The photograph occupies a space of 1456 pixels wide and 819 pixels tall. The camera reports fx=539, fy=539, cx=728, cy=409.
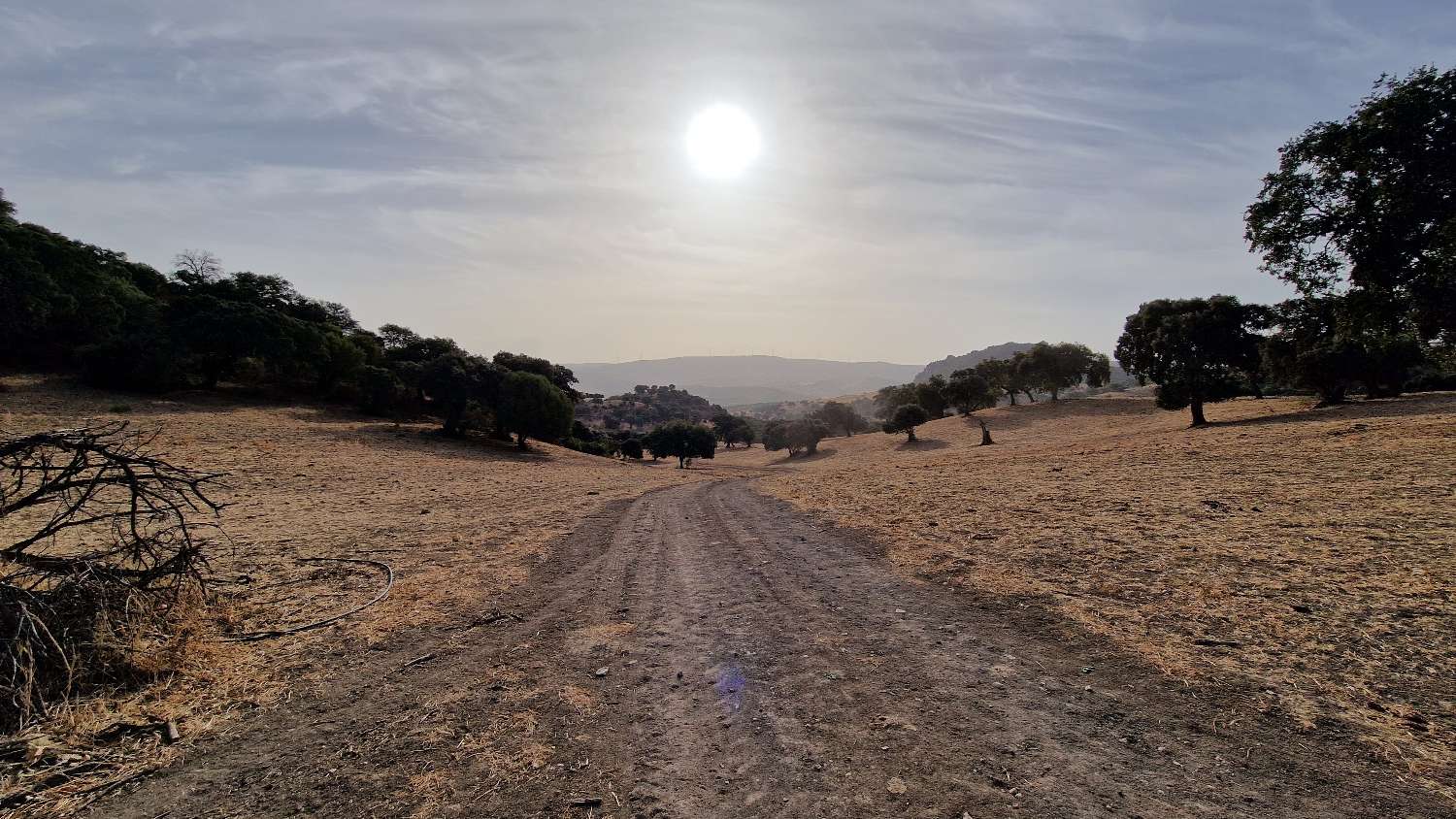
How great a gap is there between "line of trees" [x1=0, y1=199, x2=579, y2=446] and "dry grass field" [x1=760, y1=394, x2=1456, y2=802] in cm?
3433

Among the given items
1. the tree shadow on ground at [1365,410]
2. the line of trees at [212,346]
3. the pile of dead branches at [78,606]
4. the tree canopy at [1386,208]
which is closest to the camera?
the pile of dead branches at [78,606]

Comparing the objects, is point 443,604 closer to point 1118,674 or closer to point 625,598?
point 625,598

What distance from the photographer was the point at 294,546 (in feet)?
37.2

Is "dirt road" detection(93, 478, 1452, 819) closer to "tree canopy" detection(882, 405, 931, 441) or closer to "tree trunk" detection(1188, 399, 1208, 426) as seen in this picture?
"tree trunk" detection(1188, 399, 1208, 426)

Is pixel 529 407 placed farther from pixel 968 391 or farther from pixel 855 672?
pixel 968 391

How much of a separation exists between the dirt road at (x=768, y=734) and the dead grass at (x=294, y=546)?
569 millimetres

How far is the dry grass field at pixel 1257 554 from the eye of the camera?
4852 mm

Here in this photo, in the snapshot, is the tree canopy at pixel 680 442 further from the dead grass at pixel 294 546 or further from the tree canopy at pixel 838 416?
the dead grass at pixel 294 546

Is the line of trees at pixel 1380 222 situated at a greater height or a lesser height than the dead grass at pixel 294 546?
greater

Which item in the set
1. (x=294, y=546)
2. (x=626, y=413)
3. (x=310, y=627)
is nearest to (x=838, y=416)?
(x=294, y=546)

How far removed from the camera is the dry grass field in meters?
4.85

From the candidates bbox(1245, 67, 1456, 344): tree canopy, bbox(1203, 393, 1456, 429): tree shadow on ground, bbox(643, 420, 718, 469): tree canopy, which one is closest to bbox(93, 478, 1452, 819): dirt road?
bbox(1245, 67, 1456, 344): tree canopy

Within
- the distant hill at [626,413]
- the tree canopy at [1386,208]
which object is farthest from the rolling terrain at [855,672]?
the distant hill at [626,413]

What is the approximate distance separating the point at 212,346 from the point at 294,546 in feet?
144
